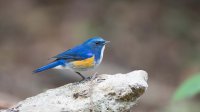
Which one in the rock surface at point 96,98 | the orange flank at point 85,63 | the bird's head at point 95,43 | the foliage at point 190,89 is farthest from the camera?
the foliage at point 190,89

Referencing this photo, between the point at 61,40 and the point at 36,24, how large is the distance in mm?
802

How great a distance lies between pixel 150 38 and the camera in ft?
46.1

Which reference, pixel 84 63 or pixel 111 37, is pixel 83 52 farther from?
pixel 111 37

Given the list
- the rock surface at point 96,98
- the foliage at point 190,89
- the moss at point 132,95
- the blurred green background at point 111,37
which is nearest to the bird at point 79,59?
the rock surface at point 96,98

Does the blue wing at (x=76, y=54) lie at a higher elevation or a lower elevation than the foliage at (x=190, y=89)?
lower

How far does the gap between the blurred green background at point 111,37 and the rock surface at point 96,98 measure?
6263mm

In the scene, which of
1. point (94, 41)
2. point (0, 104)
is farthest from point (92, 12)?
point (94, 41)

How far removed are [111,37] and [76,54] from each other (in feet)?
23.9

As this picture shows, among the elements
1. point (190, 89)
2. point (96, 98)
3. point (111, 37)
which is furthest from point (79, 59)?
point (111, 37)

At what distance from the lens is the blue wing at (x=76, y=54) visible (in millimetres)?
6477

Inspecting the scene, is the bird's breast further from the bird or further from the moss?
the moss

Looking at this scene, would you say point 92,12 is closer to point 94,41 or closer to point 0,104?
point 0,104

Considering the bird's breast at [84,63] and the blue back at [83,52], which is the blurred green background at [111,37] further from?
the bird's breast at [84,63]

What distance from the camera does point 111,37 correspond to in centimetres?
1378
